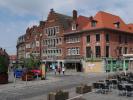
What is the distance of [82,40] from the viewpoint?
2621 inches

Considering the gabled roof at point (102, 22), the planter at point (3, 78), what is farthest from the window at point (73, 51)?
the planter at point (3, 78)

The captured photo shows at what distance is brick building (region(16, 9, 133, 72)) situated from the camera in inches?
2504

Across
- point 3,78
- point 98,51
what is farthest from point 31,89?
point 98,51

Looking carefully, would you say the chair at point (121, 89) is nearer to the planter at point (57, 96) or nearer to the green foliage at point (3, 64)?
the planter at point (57, 96)

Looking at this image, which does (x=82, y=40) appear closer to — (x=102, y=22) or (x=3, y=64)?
(x=102, y=22)

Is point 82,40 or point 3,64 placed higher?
point 82,40

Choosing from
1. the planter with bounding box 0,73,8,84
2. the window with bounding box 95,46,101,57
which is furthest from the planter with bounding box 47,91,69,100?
the window with bounding box 95,46,101,57

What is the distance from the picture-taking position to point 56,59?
7362 cm

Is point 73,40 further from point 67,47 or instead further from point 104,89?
point 104,89

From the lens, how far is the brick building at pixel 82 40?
209 ft

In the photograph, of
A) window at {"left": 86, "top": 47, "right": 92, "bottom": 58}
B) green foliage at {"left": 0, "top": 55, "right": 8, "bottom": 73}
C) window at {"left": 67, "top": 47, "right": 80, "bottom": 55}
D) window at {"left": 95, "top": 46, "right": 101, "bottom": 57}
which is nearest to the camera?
green foliage at {"left": 0, "top": 55, "right": 8, "bottom": 73}

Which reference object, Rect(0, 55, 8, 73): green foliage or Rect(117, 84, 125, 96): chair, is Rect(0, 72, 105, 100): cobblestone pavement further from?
Rect(117, 84, 125, 96): chair

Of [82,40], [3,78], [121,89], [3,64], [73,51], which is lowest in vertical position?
[121,89]

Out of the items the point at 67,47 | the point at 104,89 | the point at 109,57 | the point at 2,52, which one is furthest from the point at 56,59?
the point at 104,89
